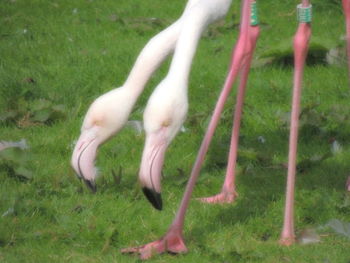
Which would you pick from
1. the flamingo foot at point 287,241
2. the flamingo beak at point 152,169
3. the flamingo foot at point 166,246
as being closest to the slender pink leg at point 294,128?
the flamingo foot at point 287,241

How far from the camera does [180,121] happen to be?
3699 millimetres

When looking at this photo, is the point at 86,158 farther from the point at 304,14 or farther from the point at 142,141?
the point at 142,141

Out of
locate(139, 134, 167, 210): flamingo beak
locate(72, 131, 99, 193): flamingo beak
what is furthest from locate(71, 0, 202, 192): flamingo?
locate(139, 134, 167, 210): flamingo beak

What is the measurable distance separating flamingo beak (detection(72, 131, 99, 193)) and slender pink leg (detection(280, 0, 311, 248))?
0.88m

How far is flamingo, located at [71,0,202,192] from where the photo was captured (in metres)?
4.03

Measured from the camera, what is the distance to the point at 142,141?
5637 mm

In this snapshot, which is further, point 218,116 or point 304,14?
point 304,14

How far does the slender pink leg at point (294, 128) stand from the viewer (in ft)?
13.4

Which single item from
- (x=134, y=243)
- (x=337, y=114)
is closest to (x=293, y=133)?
(x=134, y=243)

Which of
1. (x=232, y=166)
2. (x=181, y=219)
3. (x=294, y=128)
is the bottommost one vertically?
(x=232, y=166)

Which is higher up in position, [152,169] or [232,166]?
[152,169]

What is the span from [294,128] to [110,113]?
32.7 inches

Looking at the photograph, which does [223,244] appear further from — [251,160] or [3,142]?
[3,142]

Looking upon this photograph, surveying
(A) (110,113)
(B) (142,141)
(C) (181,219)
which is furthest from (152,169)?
(B) (142,141)
